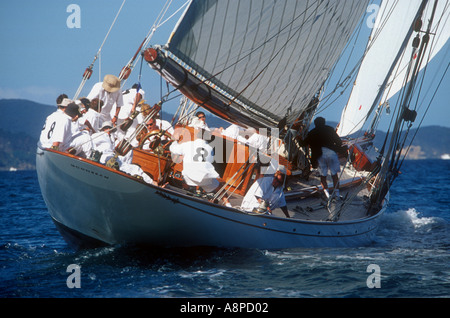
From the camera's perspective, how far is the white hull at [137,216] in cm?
884

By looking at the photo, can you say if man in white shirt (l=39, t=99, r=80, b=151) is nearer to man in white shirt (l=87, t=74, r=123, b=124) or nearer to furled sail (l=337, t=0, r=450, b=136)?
man in white shirt (l=87, t=74, r=123, b=124)

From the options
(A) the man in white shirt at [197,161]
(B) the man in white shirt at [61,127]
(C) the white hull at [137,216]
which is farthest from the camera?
(A) the man in white shirt at [197,161]

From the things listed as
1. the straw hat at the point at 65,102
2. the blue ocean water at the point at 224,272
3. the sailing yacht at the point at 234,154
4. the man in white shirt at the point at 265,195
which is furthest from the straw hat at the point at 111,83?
the man in white shirt at the point at 265,195

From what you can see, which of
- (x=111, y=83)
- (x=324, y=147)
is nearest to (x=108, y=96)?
(x=111, y=83)

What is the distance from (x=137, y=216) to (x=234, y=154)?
2.49m

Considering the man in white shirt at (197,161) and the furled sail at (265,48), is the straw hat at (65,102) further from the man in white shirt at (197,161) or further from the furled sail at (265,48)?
the man in white shirt at (197,161)

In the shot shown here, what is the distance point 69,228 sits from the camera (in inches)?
399

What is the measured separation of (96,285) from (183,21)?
4287 millimetres

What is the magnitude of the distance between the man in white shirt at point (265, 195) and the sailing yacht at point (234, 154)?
5.7 inches

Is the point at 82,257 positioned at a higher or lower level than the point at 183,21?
lower
